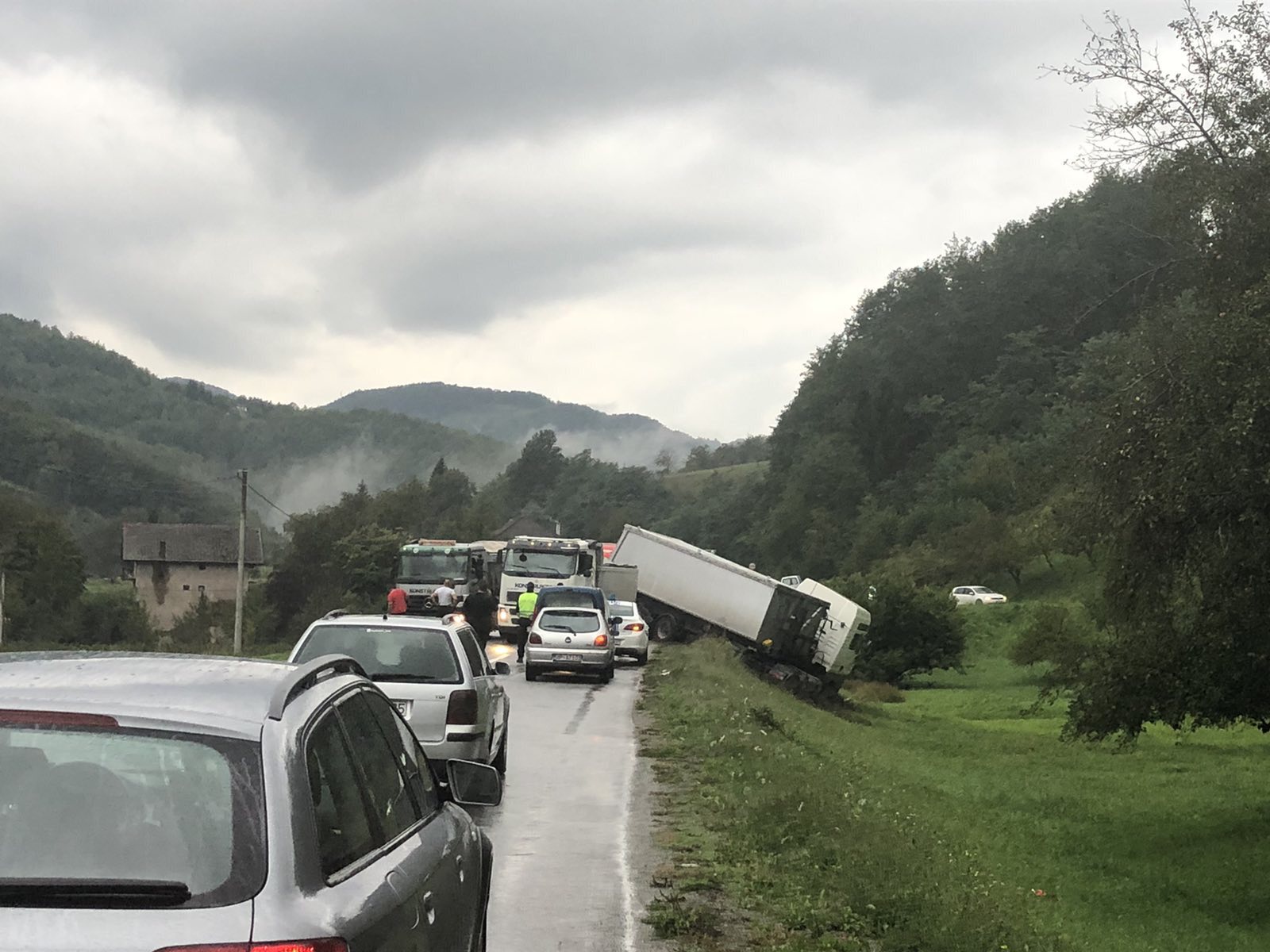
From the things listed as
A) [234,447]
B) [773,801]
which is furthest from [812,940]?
[234,447]

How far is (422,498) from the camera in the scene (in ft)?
399

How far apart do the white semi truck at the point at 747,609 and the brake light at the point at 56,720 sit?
39731mm

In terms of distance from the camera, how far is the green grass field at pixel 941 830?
30.0ft

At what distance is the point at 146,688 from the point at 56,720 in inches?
11.3

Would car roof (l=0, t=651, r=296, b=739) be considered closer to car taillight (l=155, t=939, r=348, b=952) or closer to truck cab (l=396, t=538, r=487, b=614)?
car taillight (l=155, t=939, r=348, b=952)

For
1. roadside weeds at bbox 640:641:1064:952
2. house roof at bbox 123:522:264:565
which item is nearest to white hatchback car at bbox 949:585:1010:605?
house roof at bbox 123:522:264:565

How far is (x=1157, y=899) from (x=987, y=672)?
142 ft

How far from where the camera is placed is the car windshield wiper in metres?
3.19

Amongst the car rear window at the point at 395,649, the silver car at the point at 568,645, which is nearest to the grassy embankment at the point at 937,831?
the silver car at the point at 568,645

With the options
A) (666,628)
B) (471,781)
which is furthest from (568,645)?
(471,781)

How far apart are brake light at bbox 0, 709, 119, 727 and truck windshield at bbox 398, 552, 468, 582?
39730 mm

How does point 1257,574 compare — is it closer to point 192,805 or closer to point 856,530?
point 192,805

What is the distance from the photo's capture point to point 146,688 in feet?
12.2

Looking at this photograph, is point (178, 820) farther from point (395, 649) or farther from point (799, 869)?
point (395, 649)
